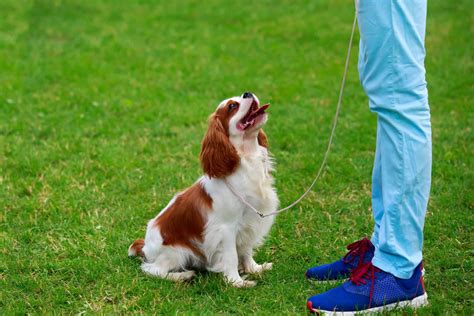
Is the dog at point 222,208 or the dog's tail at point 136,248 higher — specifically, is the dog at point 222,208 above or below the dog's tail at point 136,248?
above

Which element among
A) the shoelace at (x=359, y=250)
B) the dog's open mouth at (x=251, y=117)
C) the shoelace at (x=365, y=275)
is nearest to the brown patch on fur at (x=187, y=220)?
the dog's open mouth at (x=251, y=117)

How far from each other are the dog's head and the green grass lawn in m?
0.65

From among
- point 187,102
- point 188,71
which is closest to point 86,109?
point 187,102

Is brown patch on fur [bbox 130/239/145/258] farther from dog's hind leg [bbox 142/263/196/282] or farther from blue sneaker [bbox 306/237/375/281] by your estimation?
blue sneaker [bbox 306/237/375/281]

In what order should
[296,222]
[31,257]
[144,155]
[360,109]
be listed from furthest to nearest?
[360,109]
[144,155]
[296,222]
[31,257]

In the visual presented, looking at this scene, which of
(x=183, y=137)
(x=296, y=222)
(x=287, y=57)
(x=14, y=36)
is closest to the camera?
(x=296, y=222)

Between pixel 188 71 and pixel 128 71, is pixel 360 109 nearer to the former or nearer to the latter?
pixel 188 71

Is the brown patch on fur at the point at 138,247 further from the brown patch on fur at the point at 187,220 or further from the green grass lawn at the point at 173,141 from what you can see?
the brown patch on fur at the point at 187,220

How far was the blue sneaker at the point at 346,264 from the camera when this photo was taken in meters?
3.78

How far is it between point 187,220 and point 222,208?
8.7 inches

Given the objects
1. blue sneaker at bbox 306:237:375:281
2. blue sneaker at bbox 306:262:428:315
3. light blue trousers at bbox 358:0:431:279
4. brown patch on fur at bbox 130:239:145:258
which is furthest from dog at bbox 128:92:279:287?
light blue trousers at bbox 358:0:431:279

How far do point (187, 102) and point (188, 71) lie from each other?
1192 mm

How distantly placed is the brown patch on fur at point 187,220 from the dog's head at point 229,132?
0.17 metres

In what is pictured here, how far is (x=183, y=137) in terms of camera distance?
6.52m
